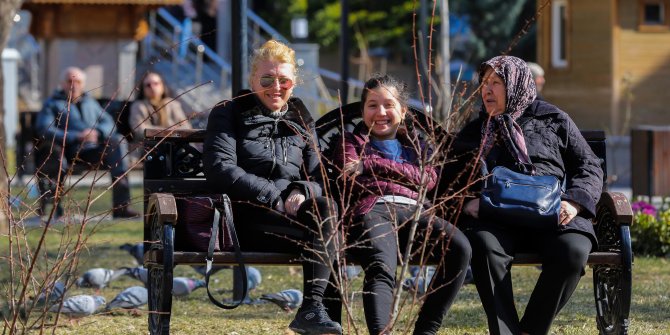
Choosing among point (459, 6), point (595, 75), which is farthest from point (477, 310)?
point (459, 6)

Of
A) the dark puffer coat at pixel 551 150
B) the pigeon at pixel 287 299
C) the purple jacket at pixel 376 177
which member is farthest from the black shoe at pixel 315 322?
the pigeon at pixel 287 299

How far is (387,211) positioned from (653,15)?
1648 centimetres

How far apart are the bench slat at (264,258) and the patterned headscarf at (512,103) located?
18.0 inches

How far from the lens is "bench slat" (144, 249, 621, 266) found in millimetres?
6109

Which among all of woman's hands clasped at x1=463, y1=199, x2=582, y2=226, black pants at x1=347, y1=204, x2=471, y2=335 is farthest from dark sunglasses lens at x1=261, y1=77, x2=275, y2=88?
woman's hands clasped at x1=463, y1=199, x2=582, y2=226

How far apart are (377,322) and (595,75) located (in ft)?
55.2

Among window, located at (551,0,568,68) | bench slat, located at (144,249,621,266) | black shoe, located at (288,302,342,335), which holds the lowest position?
black shoe, located at (288,302,342,335)

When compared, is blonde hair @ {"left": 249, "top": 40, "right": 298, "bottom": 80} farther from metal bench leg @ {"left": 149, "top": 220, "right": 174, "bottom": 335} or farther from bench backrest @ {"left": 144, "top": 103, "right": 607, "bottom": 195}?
metal bench leg @ {"left": 149, "top": 220, "right": 174, "bottom": 335}

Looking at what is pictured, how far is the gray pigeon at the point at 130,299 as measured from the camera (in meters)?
7.54

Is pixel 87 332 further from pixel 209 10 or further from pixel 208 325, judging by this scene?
pixel 209 10

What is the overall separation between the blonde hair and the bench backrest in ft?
1.10

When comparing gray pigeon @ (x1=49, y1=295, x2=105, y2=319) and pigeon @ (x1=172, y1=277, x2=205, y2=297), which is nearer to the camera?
gray pigeon @ (x1=49, y1=295, x2=105, y2=319)

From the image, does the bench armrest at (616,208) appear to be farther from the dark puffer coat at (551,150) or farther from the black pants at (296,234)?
the black pants at (296,234)

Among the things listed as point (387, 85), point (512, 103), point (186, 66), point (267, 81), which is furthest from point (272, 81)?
point (186, 66)
